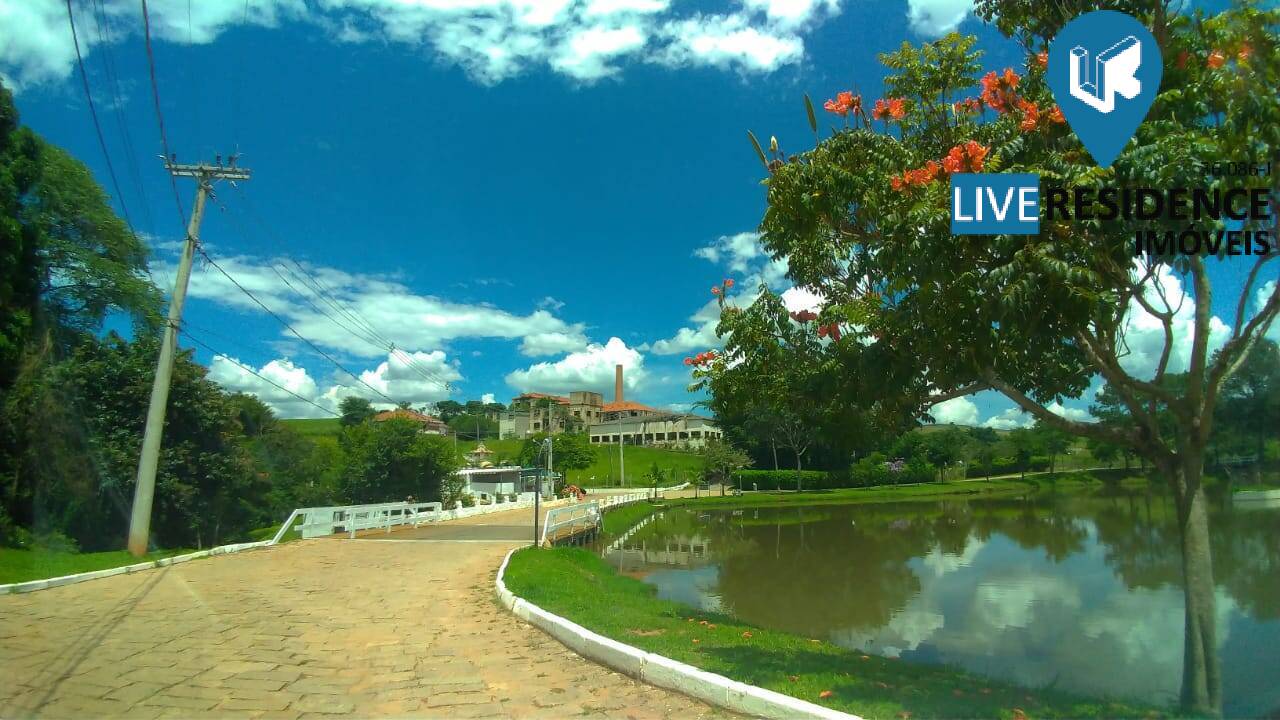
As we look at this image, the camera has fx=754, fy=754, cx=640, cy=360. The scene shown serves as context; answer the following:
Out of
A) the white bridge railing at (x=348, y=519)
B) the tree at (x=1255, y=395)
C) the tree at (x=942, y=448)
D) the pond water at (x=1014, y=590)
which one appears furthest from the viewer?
the tree at (x=942, y=448)

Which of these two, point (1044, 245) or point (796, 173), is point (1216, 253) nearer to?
point (1044, 245)

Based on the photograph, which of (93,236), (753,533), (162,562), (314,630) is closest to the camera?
(314,630)

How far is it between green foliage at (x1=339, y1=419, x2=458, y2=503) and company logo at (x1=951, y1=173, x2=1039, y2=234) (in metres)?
32.2

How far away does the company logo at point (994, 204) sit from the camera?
5320 mm

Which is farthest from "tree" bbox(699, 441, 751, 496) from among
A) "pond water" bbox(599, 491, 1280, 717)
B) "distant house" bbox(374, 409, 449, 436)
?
"pond water" bbox(599, 491, 1280, 717)

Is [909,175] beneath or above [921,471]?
above

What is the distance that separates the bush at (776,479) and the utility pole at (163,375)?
46725 millimetres

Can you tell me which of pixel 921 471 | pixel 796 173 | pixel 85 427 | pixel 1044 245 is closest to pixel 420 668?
pixel 796 173

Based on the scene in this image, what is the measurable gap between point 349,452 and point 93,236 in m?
17.2

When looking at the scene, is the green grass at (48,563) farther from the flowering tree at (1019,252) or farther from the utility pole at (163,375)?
the flowering tree at (1019,252)

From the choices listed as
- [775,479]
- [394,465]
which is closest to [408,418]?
[394,465]

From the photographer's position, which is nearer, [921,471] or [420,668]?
[420,668]

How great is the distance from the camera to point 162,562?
1447 cm

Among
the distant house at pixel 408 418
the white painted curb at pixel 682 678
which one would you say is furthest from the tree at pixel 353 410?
the white painted curb at pixel 682 678
